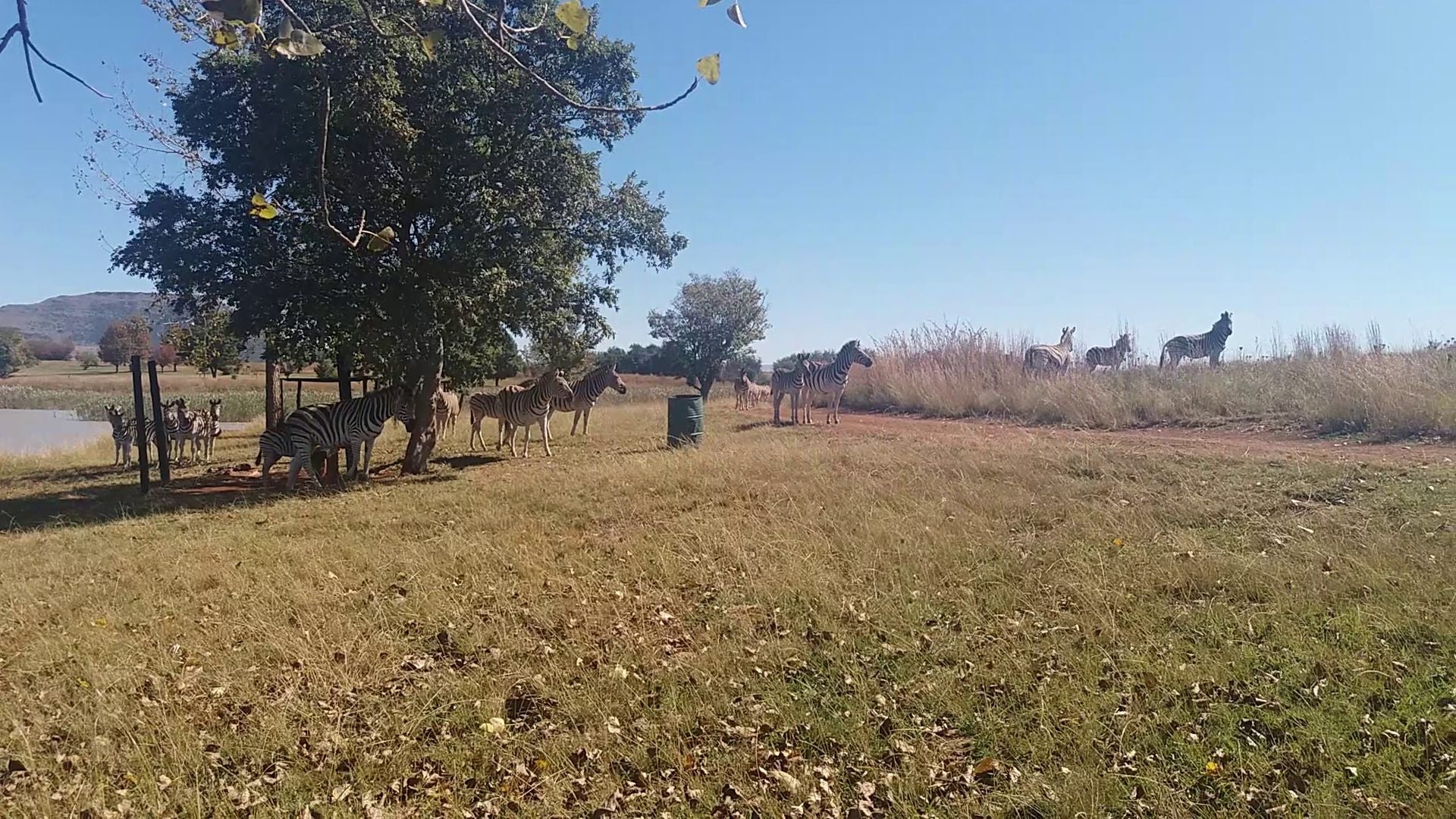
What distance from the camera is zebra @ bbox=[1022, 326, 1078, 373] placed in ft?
67.3

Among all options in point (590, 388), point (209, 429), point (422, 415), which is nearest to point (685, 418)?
point (590, 388)

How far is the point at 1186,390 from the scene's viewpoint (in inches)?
601

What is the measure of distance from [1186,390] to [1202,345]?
8.48m

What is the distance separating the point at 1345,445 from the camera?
409 inches

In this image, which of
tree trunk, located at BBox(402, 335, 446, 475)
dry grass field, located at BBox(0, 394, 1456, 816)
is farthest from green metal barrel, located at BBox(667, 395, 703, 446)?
dry grass field, located at BBox(0, 394, 1456, 816)

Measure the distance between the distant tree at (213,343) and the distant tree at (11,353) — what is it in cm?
5781

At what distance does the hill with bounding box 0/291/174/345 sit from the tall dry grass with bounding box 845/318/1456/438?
14771 centimetres

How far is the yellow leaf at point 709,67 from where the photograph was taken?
6.97 feet

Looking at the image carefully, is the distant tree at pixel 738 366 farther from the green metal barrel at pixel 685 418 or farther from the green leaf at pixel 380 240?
the green leaf at pixel 380 240

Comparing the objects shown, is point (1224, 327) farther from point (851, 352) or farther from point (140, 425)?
point (140, 425)

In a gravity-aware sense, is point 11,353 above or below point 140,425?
above

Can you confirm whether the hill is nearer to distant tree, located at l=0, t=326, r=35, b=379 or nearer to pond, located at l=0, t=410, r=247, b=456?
distant tree, located at l=0, t=326, r=35, b=379

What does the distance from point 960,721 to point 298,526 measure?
780 centimetres

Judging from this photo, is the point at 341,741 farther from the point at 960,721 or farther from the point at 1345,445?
the point at 1345,445
